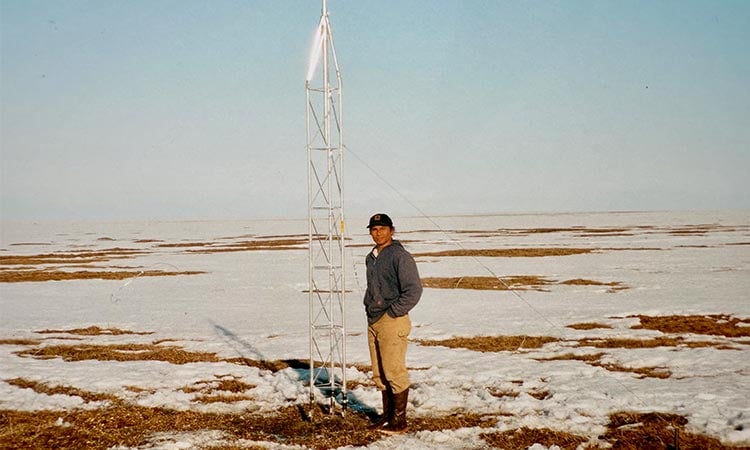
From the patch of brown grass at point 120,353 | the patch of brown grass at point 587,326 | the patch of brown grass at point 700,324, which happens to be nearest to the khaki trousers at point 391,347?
the patch of brown grass at point 120,353

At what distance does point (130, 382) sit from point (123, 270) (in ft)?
79.6

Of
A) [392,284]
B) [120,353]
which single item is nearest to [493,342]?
[392,284]

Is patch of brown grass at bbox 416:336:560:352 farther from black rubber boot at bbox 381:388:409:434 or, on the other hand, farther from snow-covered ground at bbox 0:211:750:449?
black rubber boot at bbox 381:388:409:434

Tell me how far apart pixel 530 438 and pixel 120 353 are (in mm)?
8764

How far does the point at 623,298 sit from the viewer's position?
19.0m

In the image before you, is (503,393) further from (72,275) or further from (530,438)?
(72,275)

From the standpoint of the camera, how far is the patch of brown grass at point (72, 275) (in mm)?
28875

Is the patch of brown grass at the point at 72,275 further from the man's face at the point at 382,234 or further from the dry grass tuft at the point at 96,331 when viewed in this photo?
the man's face at the point at 382,234

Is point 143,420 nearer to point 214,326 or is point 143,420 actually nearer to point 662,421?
point 662,421

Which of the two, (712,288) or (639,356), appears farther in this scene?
(712,288)

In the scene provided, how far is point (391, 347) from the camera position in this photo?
6949mm

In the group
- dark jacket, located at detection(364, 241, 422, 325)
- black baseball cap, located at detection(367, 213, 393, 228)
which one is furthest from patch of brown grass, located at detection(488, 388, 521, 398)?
black baseball cap, located at detection(367, 213, 393, 228)

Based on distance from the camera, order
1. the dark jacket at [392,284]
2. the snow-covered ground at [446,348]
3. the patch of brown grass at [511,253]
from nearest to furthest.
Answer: the dark jacket at [392,284]
the snow-covered ground at [446,348]
the patch of brown grass at [511,253]

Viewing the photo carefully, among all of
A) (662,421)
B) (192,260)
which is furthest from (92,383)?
(192,260)
